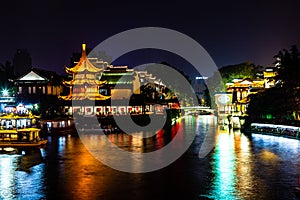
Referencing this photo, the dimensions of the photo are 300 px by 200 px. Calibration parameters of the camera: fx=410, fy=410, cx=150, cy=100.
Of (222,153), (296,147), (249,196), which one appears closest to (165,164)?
(222,153)

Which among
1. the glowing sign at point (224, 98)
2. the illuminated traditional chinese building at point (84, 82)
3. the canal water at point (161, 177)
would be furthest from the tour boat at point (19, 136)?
the glowing sign at point (224, 98)

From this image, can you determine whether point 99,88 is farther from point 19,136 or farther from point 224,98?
point 19,136

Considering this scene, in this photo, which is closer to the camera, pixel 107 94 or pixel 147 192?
pixel 147 192

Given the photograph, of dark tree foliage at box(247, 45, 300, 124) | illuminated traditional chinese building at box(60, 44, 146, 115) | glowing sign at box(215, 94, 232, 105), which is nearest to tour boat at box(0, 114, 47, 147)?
dark tree foliage at box(247, 45, 300, 124)

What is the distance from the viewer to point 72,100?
72.4 meters

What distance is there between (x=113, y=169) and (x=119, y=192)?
5477mm

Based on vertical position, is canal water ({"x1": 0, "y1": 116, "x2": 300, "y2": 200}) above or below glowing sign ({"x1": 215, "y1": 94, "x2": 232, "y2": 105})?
below

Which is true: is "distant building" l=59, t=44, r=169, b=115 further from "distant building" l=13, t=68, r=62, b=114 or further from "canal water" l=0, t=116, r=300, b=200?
"canal water" l=0, t=116, r=300, b=200

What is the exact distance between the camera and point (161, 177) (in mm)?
19172

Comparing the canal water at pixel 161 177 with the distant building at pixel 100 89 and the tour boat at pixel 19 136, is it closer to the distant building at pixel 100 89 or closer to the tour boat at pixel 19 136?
the tour boat at pixel 19 136

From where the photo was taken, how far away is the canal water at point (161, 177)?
15578mm

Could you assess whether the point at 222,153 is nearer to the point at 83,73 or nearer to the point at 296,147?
the point at 296,147

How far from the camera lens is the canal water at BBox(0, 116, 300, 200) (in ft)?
51.1

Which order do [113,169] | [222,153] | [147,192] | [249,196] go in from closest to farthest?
[249,196], [147,192], [113,169], [222,153]
